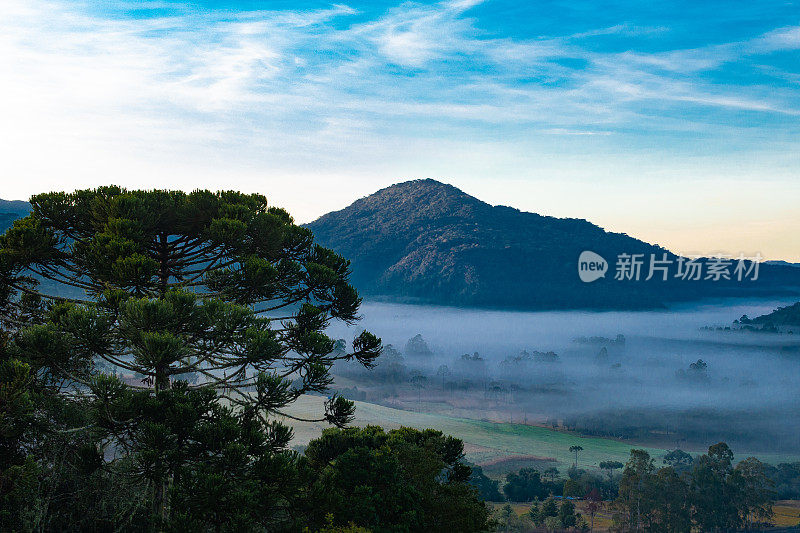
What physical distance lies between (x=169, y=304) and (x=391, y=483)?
42.7ft

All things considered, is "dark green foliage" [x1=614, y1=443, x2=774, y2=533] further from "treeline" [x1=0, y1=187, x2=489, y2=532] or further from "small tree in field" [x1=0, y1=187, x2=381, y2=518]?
"small tree in field" [x1=0, y1=187, x2=381, y2=518]

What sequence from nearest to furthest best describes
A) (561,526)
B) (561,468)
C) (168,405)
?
(168,405)
(561,526)
(561,468)

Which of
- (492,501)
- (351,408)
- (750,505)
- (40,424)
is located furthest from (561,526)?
(40,424)

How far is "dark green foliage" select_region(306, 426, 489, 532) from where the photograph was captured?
1057 inches

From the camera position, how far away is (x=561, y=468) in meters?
196

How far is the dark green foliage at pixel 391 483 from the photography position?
26844 mm

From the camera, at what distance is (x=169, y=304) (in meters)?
20.2

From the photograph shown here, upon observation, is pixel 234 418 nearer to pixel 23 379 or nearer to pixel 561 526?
pixel 23 379

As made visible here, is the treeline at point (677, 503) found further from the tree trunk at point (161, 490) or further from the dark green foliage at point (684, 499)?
the tree trunk at point (161, 490)

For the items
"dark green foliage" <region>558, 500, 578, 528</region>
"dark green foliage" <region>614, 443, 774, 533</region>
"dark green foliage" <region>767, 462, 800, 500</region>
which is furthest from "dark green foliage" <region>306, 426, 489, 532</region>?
"dark green foliage" <region>767, 462, 800, 500</region>

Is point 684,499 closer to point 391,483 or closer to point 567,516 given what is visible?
point 567,516

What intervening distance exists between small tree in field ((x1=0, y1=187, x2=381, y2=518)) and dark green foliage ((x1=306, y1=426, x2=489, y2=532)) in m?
3.62

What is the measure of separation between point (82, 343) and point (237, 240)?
6223 mm

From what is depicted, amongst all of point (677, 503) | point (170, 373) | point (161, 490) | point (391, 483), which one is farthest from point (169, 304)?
point (677, 503)
